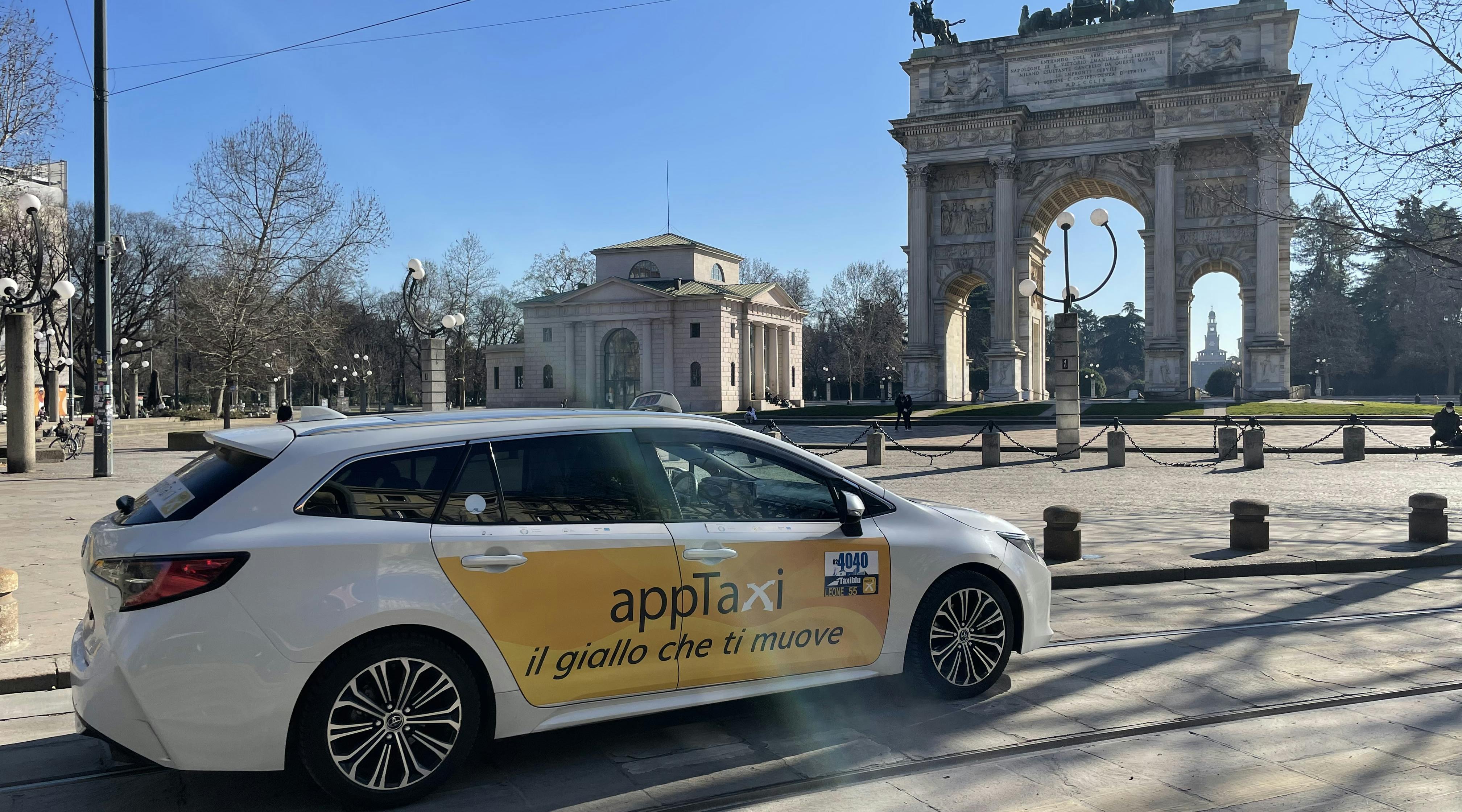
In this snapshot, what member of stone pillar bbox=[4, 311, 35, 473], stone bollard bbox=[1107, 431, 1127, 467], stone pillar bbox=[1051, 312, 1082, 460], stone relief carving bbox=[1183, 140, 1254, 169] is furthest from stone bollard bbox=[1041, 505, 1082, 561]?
stone relief carving bbox=[1183, 140, 1254, 169]

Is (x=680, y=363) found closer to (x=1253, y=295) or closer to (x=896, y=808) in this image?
(x=1253, y=295)

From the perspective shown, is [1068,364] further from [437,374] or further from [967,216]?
[967,216]

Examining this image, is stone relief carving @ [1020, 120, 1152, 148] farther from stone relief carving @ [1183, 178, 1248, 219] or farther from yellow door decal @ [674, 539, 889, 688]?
yellow door decal @ [674, 539, 889, 688]

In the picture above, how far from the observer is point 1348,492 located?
1767 centimetres

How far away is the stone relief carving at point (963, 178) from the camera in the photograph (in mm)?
57344

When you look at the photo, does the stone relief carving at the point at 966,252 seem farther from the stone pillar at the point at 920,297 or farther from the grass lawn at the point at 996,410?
the grass lawn at the point at 996,410

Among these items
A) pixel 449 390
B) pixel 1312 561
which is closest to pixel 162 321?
pixel 449 390

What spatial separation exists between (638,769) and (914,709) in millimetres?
1658

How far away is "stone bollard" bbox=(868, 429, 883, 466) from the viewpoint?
26.0 metres

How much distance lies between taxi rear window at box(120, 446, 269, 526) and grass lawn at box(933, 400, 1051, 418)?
1724 inches

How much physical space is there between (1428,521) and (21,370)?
23.4 meters

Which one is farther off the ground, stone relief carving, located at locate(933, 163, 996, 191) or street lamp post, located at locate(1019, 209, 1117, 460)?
stone relief carving, located at locate(933, 163, 996, 191)

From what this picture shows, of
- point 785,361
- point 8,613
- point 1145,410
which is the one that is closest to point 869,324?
point 785,361

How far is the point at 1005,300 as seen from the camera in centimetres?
5541
